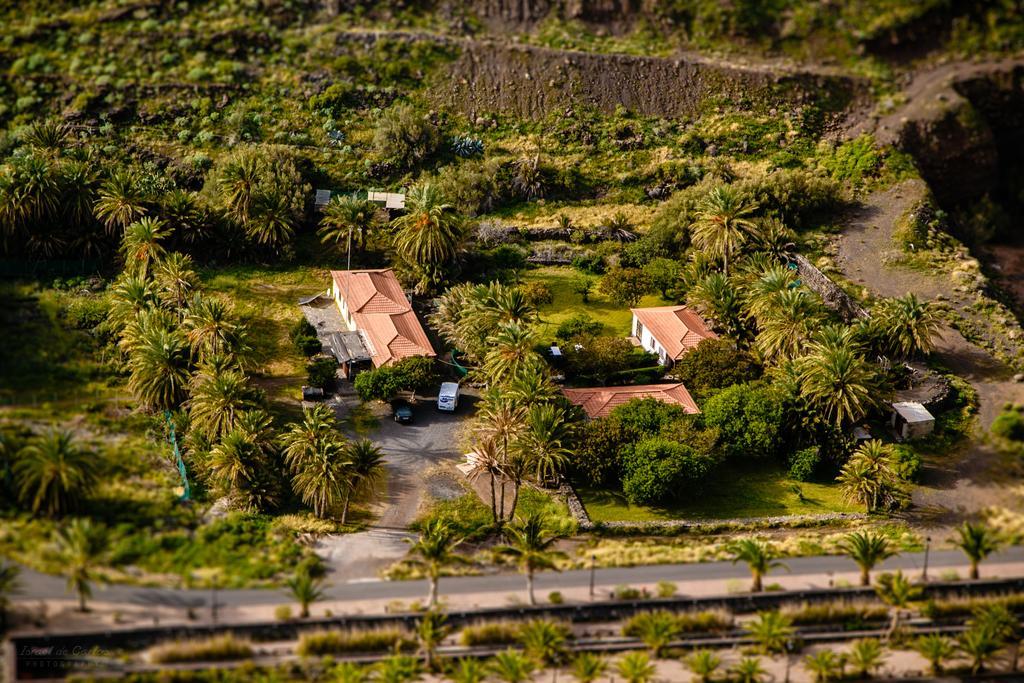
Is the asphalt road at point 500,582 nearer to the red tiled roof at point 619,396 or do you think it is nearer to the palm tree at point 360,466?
the palm tree at point 360,466

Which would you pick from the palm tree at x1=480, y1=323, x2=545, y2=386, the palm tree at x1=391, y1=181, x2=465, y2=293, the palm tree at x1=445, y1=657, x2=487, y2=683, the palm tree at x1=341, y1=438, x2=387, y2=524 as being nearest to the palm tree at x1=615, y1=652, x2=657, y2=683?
the palm tree at x1=445, y1=657, x2=487, y2=683

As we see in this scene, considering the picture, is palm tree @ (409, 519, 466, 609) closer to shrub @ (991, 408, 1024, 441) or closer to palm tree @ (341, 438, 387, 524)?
palm tree @ (341, 438, 387, 524)

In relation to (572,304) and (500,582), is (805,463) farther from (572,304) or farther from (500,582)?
(572,304)

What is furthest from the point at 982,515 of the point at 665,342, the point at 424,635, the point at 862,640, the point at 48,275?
the point at 48,275

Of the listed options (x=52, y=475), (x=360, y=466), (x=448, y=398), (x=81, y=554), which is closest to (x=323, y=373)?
(x=448, y=398)

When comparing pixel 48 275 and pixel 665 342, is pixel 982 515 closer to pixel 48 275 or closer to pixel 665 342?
pixel 665 342

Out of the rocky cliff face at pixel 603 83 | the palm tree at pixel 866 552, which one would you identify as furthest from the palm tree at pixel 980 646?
the rocky cliff face at pixel 603 83
